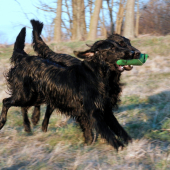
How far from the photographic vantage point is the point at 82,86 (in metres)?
3.28

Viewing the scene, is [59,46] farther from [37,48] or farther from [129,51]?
[129,51]

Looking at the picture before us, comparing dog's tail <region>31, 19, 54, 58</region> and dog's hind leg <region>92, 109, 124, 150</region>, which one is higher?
dog's tail <region>31, 19, 54, 58</region>

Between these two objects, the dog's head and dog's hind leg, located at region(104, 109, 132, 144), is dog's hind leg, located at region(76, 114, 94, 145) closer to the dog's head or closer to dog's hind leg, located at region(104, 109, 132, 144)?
dog's hind leg, located at region(104, 109, 132, 144)

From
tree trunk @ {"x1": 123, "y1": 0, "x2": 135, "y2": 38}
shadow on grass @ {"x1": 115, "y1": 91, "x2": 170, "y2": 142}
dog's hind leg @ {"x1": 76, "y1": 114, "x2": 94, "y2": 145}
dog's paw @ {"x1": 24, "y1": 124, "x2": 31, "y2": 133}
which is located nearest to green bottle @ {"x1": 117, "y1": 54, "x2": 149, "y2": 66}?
dog's hind leg @ {"x1": 76, "y1": 114, "x2": 94, "y2": 145}

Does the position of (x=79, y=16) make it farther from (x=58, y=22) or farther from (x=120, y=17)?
(x=120, y=17)

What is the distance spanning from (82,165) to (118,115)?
1993 mm

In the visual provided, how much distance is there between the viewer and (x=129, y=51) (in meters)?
3.08

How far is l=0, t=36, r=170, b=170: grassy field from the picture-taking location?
275cm

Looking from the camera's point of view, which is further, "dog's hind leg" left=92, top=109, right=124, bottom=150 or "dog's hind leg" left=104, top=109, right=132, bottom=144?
"dog's hind leg" left=104, top=109, right=132, bottom=144

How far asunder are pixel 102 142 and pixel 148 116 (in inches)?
49.7

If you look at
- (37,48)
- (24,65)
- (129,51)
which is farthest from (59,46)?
(129,51)

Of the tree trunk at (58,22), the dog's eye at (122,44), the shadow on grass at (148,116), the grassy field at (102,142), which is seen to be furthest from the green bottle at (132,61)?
the tree trunk at (58,22)

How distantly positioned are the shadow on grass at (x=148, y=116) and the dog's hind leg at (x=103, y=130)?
1.91 feet

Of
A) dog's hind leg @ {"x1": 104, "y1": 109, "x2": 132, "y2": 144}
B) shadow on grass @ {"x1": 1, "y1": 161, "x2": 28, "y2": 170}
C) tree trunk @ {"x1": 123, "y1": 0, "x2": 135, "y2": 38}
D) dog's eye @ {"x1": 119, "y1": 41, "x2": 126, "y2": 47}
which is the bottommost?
shadow on grass @ {"x1": 1, "y1": 161, "x2": 28, "y2": 170}
